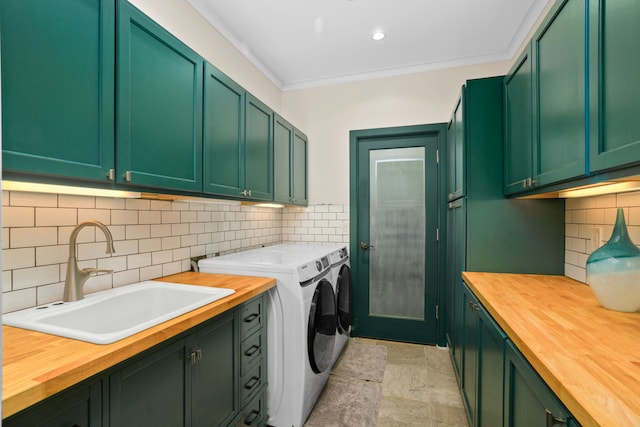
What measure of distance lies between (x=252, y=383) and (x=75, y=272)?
1050 mm

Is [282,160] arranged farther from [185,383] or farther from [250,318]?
[185,383]

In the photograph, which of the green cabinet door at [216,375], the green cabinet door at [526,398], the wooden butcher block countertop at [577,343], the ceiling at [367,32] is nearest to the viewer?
the wooden butcher block countertop at [577,343]

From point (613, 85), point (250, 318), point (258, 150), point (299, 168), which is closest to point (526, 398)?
point (613, 85)

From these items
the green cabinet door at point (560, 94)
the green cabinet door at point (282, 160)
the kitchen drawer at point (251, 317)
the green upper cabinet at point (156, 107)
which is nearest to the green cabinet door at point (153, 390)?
the kitchen drawer at point (251, 317)

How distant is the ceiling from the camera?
2.27 metres

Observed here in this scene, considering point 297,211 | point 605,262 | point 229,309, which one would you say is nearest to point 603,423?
point 605,262

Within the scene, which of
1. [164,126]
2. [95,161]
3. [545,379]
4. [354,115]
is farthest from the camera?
[354,115]

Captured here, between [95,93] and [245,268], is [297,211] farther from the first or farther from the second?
[95,93]

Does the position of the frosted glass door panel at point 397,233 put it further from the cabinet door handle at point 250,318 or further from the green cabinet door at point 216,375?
the green cabinet door at point 216,375

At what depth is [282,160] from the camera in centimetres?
280

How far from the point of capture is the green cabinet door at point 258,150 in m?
2.21

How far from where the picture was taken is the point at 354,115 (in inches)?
132

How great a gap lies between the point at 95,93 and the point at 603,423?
1.76 m

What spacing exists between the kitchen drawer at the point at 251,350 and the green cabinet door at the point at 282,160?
1.15 metres
